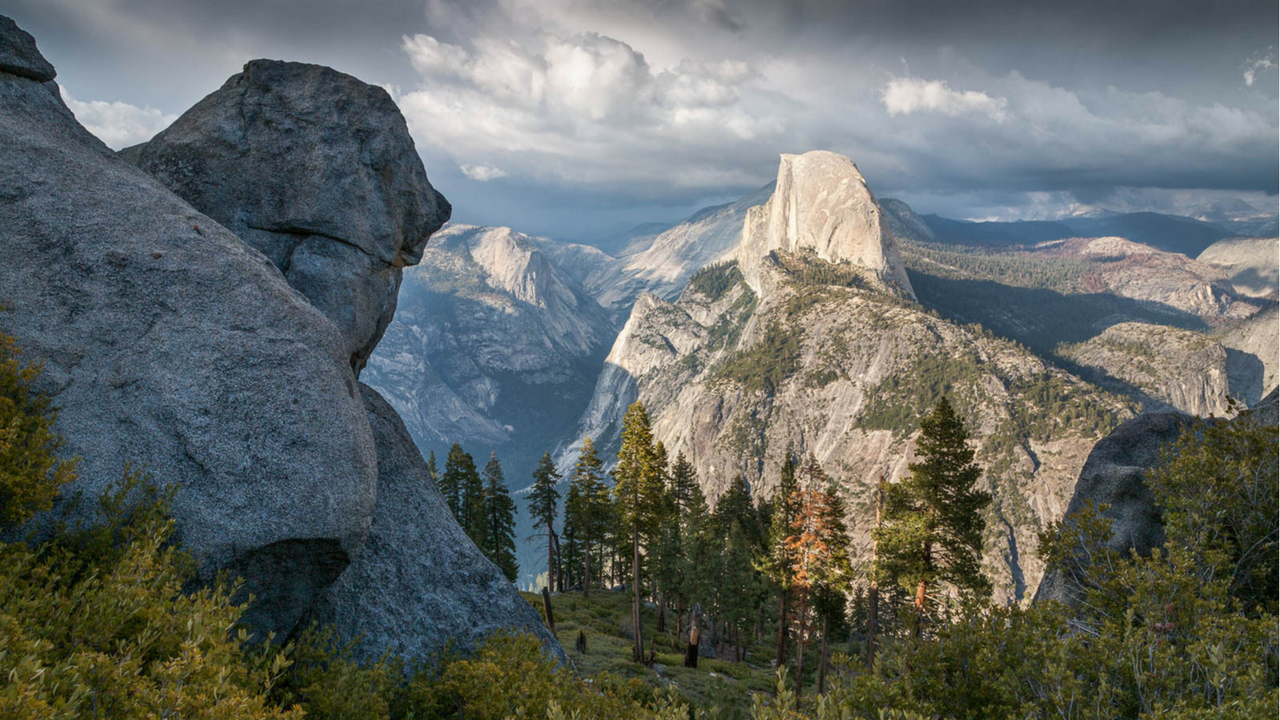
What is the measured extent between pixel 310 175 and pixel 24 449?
16619 mm

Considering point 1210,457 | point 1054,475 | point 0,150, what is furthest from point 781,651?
point 1054,475

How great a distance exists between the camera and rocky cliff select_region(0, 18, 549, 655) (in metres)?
11.6

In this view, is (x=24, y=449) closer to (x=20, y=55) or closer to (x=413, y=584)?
(x=413, y=584)

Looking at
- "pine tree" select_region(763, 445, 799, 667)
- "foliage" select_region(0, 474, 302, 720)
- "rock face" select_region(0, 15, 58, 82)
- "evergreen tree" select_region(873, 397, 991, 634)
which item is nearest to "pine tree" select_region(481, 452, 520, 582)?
"pine tree" select_region(763, 445, 799, 667)

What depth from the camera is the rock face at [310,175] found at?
21.4 meters

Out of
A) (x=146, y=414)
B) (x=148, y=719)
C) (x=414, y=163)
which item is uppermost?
(x=414, y=163)

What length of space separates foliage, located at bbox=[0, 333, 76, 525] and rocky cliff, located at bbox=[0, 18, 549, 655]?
671 millimetres

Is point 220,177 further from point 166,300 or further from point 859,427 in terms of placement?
point 859,427

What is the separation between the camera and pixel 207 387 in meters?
12.5

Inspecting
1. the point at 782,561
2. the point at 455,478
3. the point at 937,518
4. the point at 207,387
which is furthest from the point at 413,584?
the point at 455,478

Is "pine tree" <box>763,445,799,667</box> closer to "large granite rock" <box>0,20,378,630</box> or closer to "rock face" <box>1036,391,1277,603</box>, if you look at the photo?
"rock face" <box>1036,391,1277,603</box>

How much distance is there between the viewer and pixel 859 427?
655 ft

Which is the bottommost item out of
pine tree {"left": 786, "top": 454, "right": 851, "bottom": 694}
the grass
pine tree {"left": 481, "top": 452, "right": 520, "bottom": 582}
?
the grass

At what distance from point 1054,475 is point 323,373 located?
647 feet
